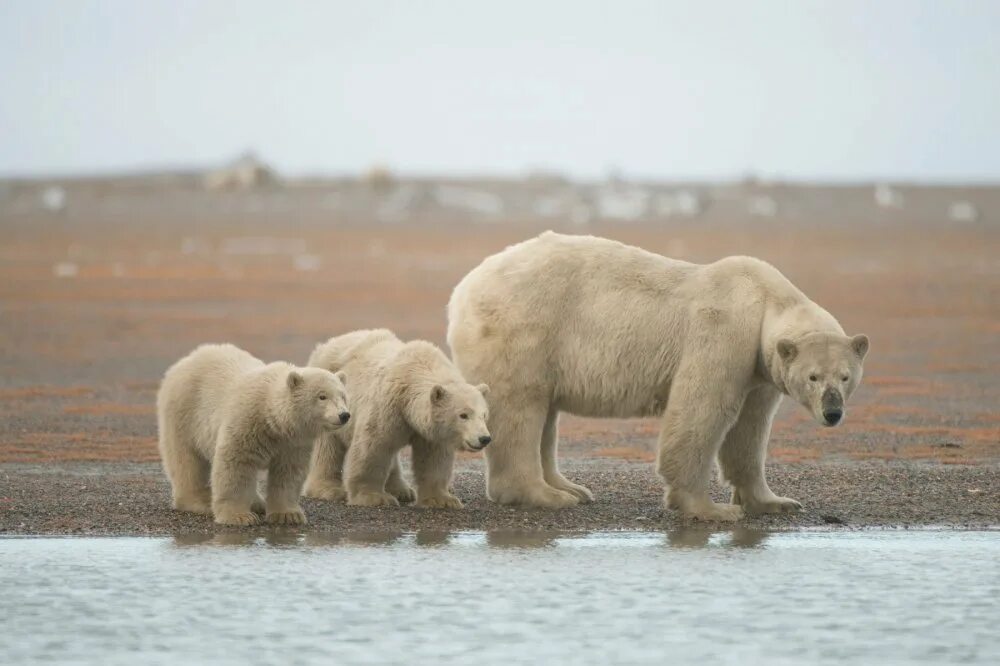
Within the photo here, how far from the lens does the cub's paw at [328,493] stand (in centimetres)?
1191

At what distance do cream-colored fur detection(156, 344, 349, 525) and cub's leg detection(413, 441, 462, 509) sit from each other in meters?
0.87

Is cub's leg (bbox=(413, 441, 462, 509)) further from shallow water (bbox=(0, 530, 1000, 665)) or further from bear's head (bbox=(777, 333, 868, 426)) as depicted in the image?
bear's head (bbox=(777, 333, 868, 426))

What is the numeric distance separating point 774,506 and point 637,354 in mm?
1346

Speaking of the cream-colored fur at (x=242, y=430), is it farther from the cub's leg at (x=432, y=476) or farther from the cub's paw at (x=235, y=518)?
the cub's leg at (x=432, y=476)

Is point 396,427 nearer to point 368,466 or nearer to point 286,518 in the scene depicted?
point 368,466

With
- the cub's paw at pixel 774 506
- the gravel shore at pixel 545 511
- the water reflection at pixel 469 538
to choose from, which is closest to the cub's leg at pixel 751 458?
the cub's paw at pixel 774 506

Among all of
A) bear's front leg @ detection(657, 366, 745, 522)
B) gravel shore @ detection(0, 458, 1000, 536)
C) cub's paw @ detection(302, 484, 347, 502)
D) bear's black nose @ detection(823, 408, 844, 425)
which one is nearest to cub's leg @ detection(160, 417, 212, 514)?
gravel shore @ detection(0, 458, 1000, 536)

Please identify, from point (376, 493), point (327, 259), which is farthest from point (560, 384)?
point (327, 259)

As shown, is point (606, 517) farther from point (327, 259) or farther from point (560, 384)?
point (327, 259)

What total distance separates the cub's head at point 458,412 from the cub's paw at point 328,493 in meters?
1.15

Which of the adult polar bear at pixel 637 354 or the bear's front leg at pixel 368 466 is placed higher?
the adult polar bear at pixel 637 354

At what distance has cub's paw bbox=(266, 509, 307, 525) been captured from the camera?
10.8 meters

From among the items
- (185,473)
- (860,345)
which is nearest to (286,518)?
(185,473)

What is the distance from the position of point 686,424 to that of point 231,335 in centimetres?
1602
